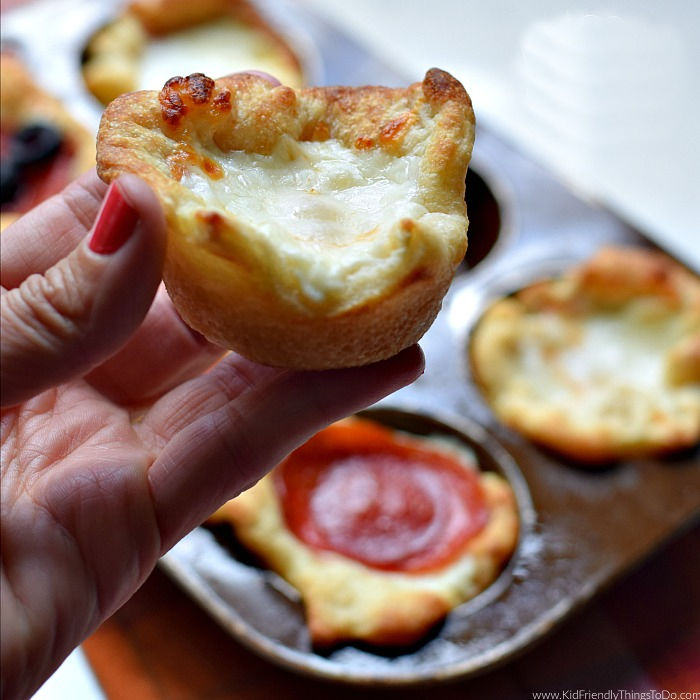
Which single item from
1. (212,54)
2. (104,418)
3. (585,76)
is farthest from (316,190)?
(585,76)

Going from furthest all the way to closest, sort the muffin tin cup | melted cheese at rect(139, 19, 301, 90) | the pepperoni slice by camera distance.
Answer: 1. melted cheese at rect(139, 19, 301, 90)
2. the pepperoni slice
3. the muffin tin cup

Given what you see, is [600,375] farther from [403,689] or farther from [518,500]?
[403,689]

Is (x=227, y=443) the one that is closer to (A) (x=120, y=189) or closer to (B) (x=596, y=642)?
(A) (x=120, y=189)

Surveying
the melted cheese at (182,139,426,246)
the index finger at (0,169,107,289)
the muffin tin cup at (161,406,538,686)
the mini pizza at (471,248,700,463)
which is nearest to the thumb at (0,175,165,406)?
the melted cheese at (182,139,426,246)

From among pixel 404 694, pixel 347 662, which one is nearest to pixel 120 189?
pixel 347 662

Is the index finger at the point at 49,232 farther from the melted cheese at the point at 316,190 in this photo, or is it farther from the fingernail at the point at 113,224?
the fingernail at the point at 113,224

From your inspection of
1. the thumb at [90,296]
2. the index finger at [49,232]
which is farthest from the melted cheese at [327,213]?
the index finger at [49,232]

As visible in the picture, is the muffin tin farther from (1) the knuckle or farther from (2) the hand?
(1) the knuckle
